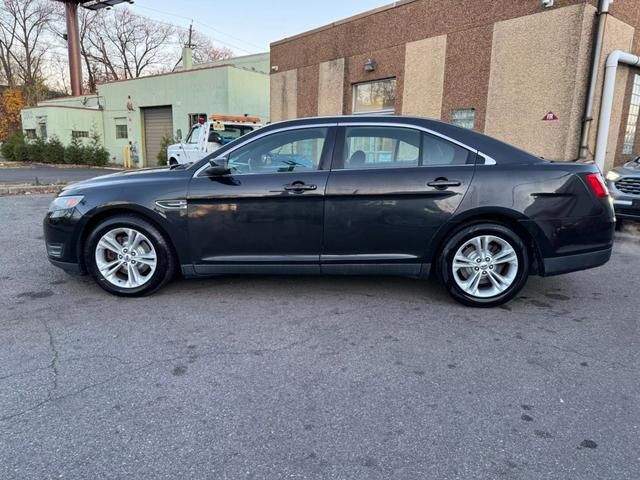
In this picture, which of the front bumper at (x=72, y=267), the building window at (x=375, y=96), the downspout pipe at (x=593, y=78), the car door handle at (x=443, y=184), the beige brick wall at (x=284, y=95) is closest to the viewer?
the car door handle at (x=443, y=184)

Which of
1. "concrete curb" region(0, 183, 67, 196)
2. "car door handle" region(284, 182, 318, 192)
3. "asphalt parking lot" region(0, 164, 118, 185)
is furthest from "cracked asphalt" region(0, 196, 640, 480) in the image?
"asphalt parking lot" region(0, 164, 118, 185)

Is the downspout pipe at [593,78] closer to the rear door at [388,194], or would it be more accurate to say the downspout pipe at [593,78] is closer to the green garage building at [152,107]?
the rear door at [388,194]

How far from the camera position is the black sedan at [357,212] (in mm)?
3949

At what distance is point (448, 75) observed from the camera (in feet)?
37.3

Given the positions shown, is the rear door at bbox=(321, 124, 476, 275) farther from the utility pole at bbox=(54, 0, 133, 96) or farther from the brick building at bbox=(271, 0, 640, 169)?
the utility pole at bbox=(54, 0, 133, 96)

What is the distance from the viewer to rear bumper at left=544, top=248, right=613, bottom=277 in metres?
4.01

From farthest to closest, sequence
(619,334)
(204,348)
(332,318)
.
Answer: (332,318) < (619,334) < (204,348)

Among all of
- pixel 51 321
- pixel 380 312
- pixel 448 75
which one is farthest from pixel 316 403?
pixel 448 75

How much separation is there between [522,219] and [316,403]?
2.55 metres

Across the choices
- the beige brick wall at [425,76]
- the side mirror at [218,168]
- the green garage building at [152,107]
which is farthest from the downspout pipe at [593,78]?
the green garage building at [152,107]

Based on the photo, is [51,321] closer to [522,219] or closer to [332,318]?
[332,318]

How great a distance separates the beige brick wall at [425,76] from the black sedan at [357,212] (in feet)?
27.4

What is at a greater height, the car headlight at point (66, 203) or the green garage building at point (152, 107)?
the green garage building at point (152, 107)

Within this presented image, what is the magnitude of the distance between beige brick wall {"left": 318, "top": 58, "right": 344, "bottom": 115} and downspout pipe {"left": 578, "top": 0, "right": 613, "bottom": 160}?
739 cm
